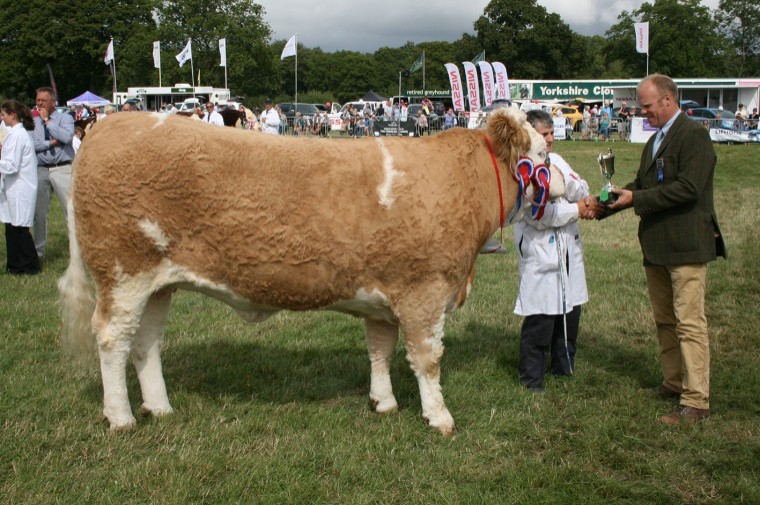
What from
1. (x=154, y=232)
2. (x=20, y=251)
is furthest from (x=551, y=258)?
(x=20, y=251)

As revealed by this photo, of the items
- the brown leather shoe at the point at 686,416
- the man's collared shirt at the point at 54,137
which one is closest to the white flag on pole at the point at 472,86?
the man's collared shirt at the point at 54,137

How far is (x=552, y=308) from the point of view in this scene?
5363 mm

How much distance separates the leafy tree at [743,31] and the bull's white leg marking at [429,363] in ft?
283

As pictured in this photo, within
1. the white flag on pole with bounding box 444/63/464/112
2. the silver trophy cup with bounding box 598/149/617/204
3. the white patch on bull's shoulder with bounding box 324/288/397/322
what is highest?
the white flag on pole with bounding box 444/63/464/112

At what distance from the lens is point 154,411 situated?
4969 mm

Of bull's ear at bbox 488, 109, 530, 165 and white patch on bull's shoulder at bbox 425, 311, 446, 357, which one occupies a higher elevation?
bull's ear at bbox 488, 109, 530, 165

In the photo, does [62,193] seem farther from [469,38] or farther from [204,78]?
[469,38]

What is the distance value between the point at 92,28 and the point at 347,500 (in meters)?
70.6

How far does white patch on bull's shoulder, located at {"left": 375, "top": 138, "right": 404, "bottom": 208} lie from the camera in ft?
14.4

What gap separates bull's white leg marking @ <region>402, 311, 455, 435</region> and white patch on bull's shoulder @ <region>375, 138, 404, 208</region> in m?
0.82

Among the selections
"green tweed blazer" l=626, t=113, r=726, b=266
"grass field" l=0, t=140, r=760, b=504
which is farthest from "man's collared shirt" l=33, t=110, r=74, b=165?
"green tweed blazer" l=626, t=113, r=726, b=266

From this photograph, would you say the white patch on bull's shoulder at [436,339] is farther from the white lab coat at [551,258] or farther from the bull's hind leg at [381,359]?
the white lab coat at [551,258]

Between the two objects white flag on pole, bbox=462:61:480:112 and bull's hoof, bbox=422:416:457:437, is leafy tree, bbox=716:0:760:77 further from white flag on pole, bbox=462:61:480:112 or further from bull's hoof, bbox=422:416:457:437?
bull's hoof, bbox=422:416:457:437

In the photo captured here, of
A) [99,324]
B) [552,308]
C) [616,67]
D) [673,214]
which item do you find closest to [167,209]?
[99,324]
